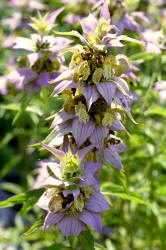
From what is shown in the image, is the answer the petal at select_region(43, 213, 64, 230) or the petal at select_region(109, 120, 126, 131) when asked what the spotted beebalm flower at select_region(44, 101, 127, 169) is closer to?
the petal at select_region(109, 120, 126, 131)

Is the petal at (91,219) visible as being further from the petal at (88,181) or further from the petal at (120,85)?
the petal at (120,85)

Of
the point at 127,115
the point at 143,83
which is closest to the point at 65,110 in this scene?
the point at 127,115

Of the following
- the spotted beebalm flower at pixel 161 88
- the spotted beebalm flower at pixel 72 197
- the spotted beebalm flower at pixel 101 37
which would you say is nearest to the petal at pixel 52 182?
the spotted beebalm flower at pixel 72 197

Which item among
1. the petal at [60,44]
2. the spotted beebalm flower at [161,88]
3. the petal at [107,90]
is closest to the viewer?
the petal at [107,90]

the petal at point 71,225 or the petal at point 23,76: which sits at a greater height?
the petal at point 23,76

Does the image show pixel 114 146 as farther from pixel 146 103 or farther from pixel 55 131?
pixel 146 103

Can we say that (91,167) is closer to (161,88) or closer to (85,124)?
(85,124)
